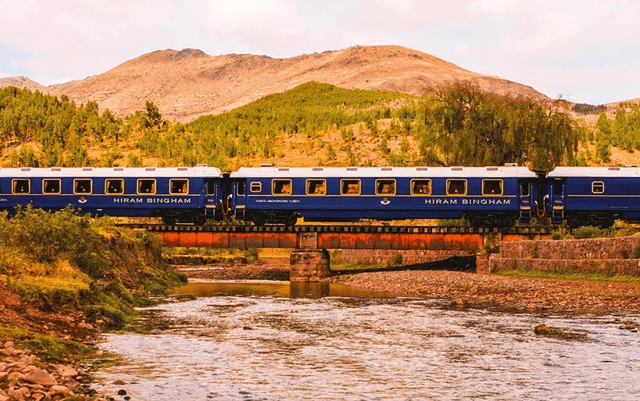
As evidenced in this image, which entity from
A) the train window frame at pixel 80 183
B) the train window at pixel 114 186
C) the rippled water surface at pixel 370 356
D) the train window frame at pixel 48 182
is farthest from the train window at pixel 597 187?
the train window frame at pixel 48 182

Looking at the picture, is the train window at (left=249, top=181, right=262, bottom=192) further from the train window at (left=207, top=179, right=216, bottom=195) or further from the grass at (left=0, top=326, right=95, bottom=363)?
the grass at (left=0, top=326, right=95, bottom=363)

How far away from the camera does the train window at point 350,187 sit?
143 ft

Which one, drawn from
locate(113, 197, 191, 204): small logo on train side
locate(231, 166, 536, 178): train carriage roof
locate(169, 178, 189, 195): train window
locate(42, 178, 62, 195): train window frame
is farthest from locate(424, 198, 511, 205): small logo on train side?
locate(42, 178, 62, 195): train window frame

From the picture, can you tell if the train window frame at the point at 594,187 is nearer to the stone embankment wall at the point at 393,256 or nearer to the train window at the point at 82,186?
the stone embankment wall at the point at 393,256

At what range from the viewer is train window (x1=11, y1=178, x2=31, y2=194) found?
151ft

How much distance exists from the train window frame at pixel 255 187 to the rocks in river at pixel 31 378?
28694 millimetres

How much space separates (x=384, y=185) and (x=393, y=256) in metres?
10.3

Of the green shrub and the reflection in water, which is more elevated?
the green shrub

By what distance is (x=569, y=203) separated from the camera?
1660 inches

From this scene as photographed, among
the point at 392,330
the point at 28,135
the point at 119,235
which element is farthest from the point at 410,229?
the point at 28,135

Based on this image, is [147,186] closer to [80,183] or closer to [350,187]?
[80,183]

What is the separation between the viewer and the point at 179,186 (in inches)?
1754

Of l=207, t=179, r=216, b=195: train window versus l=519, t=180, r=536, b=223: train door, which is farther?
l=207, t=179, r=216, b=195: train window

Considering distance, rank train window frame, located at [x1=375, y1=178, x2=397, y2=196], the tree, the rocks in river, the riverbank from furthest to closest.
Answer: the tree < train window frame, located at [x1=375, y1=178, x2=397, y2=196] < the riverbank < the rocks in river
